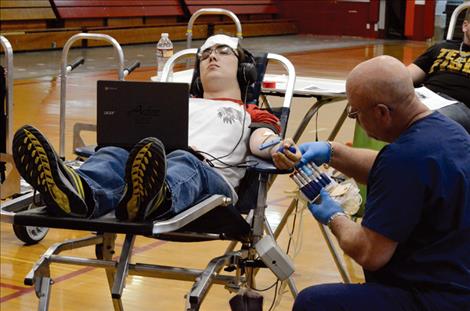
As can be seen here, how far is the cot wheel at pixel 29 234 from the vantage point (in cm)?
472

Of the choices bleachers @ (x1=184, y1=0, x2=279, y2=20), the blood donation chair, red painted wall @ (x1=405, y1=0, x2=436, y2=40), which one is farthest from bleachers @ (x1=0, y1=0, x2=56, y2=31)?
the blood donation chair

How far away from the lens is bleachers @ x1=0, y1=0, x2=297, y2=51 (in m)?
14.4

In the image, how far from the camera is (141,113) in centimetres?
340

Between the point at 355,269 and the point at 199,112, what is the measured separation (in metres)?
1.25

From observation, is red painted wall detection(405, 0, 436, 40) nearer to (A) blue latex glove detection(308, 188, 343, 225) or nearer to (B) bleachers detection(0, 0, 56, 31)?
(B) bleachers detection(0, 0, 56, 31)

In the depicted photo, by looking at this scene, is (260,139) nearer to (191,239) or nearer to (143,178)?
(191,239)

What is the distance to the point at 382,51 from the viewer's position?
1593 cm

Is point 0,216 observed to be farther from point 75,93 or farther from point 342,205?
point 75,93

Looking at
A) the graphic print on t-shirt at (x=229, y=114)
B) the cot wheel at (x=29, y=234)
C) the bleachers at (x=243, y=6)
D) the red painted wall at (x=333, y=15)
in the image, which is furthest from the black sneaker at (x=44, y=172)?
the red painted wall at (x=333, y=15)

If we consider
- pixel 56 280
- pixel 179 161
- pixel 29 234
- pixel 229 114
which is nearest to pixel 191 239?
pixel 179 161

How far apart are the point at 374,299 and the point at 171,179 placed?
910mm

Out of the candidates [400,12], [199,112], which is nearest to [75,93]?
[199,112]

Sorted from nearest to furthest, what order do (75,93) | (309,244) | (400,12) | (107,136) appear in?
(107,136) → (309,244) → (75,93) → (400,12)

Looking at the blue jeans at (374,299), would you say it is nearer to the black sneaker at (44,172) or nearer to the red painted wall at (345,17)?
the black sneaker at (44,172)
